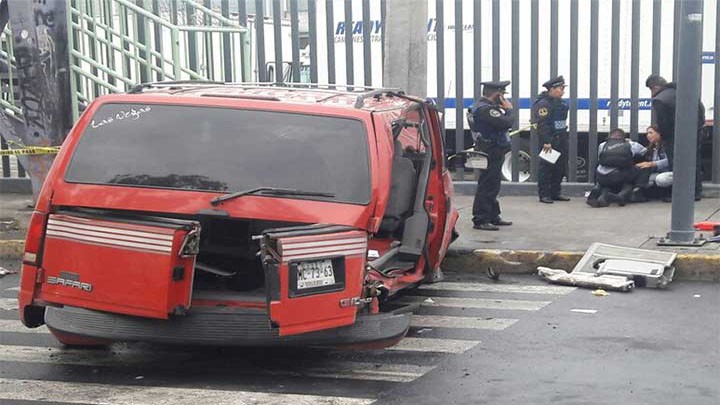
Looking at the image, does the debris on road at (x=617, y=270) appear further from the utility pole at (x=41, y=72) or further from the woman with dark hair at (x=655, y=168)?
the utility pole at (x=41, y=72)

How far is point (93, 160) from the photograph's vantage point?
6305mm

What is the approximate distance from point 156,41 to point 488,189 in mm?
→ 5768

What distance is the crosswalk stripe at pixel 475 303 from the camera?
806 cm

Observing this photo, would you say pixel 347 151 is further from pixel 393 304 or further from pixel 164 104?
pixel 393 304

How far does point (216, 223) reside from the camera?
6293mm

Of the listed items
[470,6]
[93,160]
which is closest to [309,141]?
[93,160]

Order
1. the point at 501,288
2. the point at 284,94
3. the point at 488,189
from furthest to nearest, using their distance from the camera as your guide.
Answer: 1. the point at 488,189
2. the point at 501,288
3. the point at 284,94

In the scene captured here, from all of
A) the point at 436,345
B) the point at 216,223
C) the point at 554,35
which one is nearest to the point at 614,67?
the point at 554,35

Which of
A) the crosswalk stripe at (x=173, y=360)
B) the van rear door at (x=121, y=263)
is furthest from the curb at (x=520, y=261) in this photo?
the van rear door at (x=121, y=263)

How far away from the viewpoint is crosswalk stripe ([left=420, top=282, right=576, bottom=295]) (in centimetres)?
867

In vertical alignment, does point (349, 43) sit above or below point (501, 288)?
above

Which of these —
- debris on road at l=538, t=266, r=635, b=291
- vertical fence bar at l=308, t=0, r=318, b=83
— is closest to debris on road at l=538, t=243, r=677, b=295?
debris on road at l=538, t=266, r=635, b=291

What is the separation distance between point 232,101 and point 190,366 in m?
1.68

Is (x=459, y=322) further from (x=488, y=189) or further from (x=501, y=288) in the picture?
(x=488, y=189)
